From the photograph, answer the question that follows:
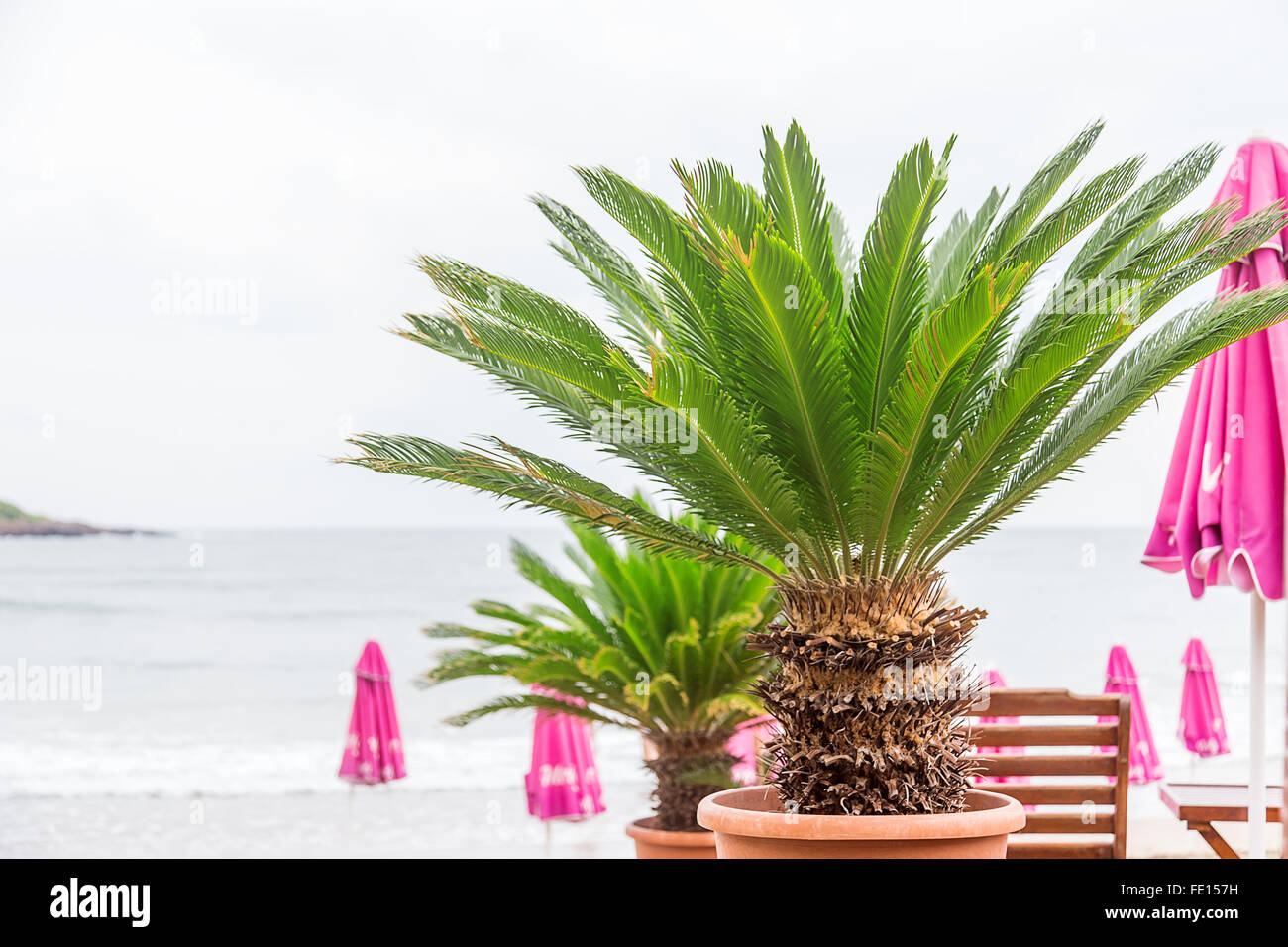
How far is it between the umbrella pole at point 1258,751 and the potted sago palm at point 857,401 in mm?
1154

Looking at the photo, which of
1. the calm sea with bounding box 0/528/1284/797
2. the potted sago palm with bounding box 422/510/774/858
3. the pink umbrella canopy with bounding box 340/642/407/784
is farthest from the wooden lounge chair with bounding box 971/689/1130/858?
the calm sea with bounding box 0/528/1284/797

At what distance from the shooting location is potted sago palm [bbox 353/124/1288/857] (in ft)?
10.3

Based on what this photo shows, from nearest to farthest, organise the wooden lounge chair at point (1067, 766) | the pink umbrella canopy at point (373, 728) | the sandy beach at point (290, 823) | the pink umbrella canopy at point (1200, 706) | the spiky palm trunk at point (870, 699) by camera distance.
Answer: the spiky palm trunk at point (870, 699)
the wooden lounge chair at point (1067, 766)
the pink umbrella canopy at point (1200, 706)
the pink umbrella canopy at point (373, 728)
the sandy beach at point (290, 823)

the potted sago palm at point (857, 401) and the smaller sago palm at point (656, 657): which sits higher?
the potted sago palm at point (857, 401)

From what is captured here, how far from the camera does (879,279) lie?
3361 mm

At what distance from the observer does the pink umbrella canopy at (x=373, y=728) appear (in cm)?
861

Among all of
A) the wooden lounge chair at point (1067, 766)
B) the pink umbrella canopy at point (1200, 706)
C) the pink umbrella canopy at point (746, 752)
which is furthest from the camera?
the pink umbrella canopy at point (1200, 706)

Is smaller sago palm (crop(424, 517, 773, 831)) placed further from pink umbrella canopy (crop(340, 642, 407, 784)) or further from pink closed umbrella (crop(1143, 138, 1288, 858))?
pink umbrella canopy (crop(340, 642, 407, 784))

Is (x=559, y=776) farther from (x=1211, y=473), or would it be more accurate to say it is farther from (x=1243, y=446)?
(x=1243, y=446)

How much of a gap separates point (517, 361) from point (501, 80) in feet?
112

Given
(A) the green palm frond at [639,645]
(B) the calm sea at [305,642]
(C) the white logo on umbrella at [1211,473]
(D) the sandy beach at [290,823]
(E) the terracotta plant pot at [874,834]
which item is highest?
(C) the white logo on umbrella at [1211,473]

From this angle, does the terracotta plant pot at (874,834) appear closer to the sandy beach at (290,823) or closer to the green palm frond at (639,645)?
the green palm frond at (639,645)

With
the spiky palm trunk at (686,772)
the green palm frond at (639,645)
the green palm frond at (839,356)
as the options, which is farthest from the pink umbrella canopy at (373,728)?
the green palm frond at (839,356)
